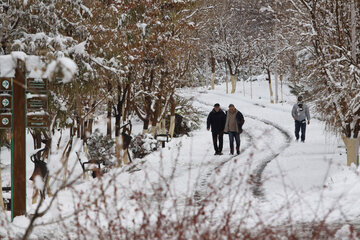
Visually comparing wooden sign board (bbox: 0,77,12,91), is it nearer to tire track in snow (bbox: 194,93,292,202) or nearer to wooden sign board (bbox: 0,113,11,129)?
wooden sign board (bbox: 0,113,11,129)

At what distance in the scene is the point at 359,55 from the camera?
12898 millimetres

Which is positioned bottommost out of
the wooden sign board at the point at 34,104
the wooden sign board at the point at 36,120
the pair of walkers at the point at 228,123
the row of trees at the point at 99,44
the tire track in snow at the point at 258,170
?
the tire track in snow at the point at 258,170

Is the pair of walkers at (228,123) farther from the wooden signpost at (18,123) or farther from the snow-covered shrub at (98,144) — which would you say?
the wooden signpost at (18,123)

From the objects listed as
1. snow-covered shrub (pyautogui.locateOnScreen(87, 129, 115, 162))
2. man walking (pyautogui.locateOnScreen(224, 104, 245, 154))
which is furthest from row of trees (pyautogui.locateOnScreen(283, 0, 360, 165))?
snow-covered shrub (pyautogui.locateOnScreen(87, 129, 115, 162))

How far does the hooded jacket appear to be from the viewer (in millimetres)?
16078

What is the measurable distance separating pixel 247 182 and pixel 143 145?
1228 centimetres

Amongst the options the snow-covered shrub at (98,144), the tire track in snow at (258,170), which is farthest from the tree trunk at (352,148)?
the snow-covered shrub at (98,144)

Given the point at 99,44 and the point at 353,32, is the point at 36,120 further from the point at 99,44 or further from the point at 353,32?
Result: the point at 353,32

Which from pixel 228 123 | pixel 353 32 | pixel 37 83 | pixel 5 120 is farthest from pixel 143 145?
pixel 5 120

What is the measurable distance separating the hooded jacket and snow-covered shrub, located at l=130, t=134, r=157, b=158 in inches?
87.6

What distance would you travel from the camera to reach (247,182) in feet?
16.8

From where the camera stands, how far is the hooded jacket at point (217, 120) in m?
16.1

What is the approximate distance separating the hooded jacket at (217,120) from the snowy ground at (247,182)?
2.82 feet

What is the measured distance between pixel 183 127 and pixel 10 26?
49.3 ft
